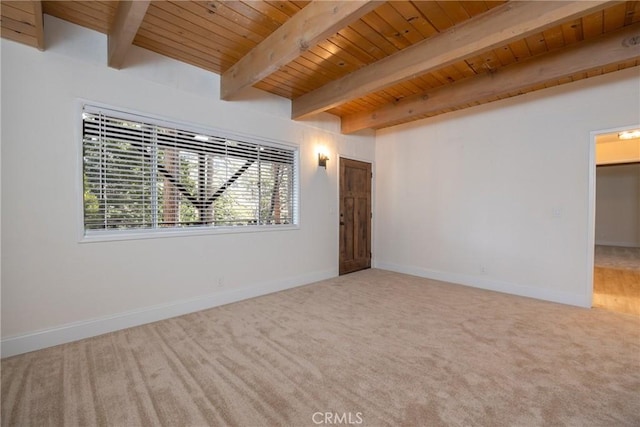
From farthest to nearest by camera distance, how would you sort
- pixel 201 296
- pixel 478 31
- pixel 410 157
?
pixel 410 157 < pixel 201 296 < pixel 478 31

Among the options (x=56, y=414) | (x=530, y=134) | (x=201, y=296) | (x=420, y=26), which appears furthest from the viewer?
(x=530, y=134)

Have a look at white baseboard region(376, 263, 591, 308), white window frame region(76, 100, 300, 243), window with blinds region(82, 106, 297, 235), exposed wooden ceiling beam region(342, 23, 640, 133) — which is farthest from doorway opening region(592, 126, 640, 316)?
window with blinds region(82, 106, 297, 235)

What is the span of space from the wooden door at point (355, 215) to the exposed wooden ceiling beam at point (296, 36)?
2.37m

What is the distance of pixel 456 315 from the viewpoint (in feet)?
10.1

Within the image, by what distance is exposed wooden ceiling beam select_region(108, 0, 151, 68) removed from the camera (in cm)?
196

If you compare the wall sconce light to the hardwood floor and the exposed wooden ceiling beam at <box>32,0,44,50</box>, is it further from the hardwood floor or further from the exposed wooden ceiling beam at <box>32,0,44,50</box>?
the hardwood floor

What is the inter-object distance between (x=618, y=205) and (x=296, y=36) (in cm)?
980

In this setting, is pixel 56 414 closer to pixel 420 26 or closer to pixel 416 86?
pixel 420 26

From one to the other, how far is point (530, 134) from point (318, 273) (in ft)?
11.5

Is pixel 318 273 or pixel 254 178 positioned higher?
pixel 254 178

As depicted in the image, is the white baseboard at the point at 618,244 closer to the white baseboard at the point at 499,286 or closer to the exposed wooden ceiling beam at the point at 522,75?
the white baseboard at the point at 499,286

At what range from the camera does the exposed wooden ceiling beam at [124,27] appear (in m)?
1.96

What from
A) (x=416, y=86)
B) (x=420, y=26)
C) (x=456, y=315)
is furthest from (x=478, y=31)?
(x=456, y=315)

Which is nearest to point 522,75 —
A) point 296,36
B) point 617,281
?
point 296,36
